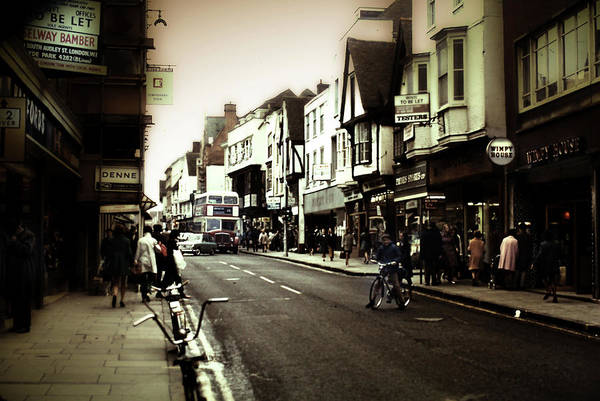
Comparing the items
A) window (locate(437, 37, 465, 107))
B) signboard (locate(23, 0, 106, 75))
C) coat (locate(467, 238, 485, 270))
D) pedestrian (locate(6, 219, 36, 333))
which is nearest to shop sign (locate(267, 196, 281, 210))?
window (locate(437, 37, 465, 107))

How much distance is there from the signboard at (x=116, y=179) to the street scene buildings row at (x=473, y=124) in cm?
964

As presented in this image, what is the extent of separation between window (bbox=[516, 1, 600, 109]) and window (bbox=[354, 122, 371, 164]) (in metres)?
17.4

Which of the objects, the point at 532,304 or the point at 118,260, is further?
the point at 118,260

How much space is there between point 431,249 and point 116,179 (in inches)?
393

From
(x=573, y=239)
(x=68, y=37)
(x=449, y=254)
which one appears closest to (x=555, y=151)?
(x=573, y=239)

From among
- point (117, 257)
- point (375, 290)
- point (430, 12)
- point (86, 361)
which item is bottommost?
point (86, 361)

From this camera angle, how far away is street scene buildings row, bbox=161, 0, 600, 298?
18531 mm

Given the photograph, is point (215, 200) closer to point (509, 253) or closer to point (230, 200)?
point (230, 200)

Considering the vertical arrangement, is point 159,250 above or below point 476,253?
above

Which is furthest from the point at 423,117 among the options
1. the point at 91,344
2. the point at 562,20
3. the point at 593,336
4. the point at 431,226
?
the point at 91,344

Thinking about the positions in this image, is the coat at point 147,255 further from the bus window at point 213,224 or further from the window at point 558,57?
the bus window at point 213,224

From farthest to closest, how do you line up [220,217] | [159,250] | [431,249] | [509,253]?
[220,217] < [431,249] < [509,253] < [159,250]

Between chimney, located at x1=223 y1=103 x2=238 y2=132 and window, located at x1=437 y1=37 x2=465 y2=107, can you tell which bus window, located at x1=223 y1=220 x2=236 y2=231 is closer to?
window, located at x1=437 y1=37 x2=465 y2=107

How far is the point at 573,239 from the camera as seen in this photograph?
19266mm
